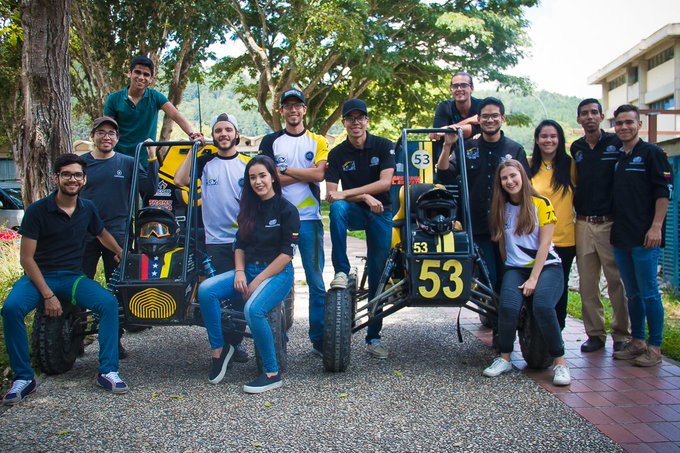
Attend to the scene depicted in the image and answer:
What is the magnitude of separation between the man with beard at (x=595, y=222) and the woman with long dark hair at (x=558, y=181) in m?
0.10

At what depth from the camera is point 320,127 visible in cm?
2614

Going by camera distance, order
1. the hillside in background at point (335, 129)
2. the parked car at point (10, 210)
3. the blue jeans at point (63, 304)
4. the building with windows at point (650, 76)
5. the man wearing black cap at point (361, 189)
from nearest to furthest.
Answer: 1. the blue jeans at point (63, 304)
2. the man wearing black cap at point (361, 189)
3. the parked car at point (10, 210)
4. the building with windows at point (650, 76)
5. the hillside in background at point (335, 129)

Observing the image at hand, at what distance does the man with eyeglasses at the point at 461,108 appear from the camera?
5.68 m

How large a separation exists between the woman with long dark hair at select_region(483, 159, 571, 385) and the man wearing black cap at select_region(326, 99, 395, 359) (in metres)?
0.88

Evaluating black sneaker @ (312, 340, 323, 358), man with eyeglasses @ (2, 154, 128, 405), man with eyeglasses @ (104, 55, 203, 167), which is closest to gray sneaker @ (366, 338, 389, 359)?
black sneaker @ (312, 340, 323, 358)

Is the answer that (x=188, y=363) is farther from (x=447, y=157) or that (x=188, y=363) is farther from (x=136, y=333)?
(x=447, y=157)

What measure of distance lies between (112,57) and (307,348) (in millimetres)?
11961

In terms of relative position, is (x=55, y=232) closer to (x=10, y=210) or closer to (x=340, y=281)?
(x=340, y=281)

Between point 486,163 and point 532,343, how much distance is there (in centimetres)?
155

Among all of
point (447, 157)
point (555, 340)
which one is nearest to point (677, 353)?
point (555, 340)

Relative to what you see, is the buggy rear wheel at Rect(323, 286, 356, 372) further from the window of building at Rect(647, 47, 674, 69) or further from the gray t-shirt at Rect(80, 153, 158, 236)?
the window of building at Rect(647, 47, 674, 69)

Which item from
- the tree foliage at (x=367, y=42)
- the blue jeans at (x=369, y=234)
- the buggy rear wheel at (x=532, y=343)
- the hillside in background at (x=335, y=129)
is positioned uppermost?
the hillside in background at (x=335, y=129)

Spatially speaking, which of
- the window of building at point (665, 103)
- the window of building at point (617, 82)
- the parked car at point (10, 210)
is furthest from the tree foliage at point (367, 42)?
the window of building at point (617, 82)

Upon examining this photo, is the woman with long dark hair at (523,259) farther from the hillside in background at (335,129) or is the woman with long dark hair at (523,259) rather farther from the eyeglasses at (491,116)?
the hillside in background at (335,129)
